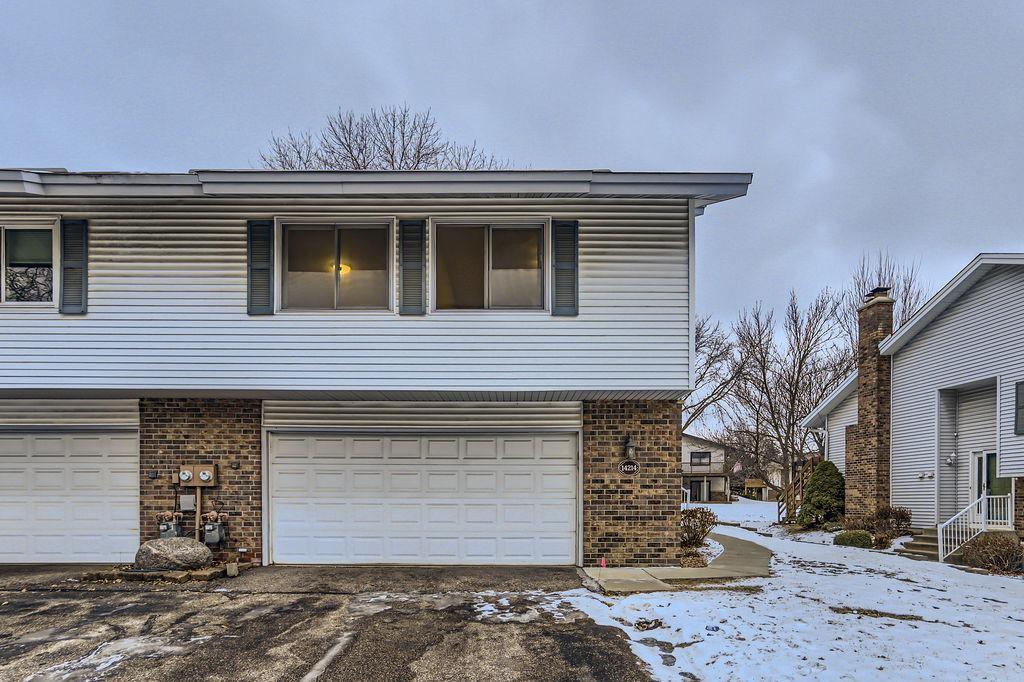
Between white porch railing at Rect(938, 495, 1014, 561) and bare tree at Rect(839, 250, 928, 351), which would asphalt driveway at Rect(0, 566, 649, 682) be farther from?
bare tree at Rect(839, 250, 928, 351)

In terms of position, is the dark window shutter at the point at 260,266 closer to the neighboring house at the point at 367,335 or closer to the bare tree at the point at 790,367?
the neighboring house at the point at 367,335

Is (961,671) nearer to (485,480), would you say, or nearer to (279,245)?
(485,480)

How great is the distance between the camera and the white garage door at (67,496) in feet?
29.3

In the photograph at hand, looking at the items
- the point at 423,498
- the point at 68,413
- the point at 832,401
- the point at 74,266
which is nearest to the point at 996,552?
the point at 832,401

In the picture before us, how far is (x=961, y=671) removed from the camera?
4812 millimetres

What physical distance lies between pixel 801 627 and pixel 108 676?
6.57m

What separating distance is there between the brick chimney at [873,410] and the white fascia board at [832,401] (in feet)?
4.50

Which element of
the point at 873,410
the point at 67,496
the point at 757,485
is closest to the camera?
the point at 67,496

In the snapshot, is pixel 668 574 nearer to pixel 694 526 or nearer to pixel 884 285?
pixel 694 526

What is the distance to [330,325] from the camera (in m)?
8.07

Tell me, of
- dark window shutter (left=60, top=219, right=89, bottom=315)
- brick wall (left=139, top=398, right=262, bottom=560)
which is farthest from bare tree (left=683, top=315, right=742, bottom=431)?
dark window shutter (left=60, top=219, right=89, bottom=315)

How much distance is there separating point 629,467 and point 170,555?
6.80 meters

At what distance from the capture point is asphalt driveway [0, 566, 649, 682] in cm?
497

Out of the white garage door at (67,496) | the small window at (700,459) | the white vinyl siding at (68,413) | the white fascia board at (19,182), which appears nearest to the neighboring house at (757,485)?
the small window at (700,459)
